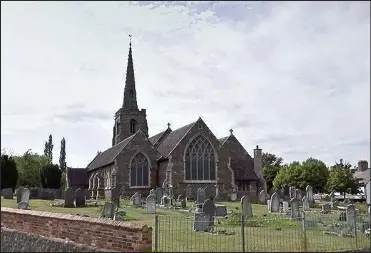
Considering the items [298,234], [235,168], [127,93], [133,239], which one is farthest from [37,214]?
[127,93]

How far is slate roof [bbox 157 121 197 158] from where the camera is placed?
43.7 metres

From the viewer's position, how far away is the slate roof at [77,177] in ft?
177

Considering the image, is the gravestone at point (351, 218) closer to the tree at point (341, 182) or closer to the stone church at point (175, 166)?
the stone church at point (175, 166)

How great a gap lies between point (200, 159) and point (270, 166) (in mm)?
33835

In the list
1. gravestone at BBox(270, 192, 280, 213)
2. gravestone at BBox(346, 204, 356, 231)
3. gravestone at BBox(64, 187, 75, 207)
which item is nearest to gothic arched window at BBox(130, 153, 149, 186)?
gravestone at BBox(64, 187, 75, 207)

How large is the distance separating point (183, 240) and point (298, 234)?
4.11m

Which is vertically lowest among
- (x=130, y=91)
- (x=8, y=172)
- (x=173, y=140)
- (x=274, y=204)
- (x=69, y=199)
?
(x=274, y=204)

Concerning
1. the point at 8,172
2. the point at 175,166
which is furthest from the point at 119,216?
the point at 8,172

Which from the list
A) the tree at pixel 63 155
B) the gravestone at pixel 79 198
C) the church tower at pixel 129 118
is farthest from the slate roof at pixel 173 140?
the tree at pixel 63 155

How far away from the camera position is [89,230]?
10234 mm

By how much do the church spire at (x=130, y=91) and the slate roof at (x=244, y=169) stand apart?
16662 mm

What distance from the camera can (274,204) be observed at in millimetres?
25641

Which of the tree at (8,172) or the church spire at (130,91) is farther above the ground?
the church spire at (130,91)

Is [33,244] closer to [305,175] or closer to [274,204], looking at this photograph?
[274,204]
